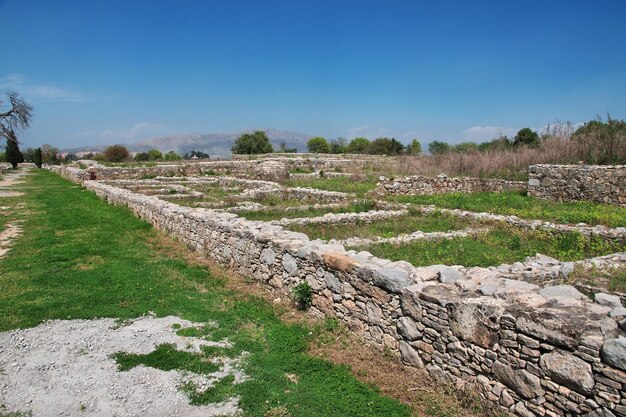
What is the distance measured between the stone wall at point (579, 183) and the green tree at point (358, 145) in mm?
52598

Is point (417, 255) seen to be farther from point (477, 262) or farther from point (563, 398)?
point (563, 398)

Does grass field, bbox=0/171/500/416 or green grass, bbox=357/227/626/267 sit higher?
green grass, bbox=357/227/626/267

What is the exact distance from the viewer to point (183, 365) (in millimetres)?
5094

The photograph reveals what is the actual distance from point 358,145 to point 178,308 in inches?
2799

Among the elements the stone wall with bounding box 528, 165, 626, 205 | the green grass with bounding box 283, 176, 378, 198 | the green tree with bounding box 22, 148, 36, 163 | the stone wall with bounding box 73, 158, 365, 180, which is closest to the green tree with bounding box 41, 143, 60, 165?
the green tree with bounding box 22, 148, 36, 163

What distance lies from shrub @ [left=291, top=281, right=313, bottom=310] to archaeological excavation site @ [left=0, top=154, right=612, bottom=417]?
0.05 ft

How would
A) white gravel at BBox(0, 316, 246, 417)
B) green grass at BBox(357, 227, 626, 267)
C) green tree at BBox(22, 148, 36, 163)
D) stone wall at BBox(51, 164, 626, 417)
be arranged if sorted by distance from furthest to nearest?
green tree at BBox(22, 148, 36, 163) → green grass at BBox(357, 227, 626, 267) → white gravel at BBox(0, 316, 246, 417) → stone wall at BBox(51, 164, 626, 417)

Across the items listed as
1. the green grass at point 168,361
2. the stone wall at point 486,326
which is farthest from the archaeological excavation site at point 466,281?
the green grass at point 168,361

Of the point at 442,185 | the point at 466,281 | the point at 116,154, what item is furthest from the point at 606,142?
the point at 116,154

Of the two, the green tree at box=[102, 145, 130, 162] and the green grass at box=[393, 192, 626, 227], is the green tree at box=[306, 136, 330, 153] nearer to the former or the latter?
the green tree at box=[102, 145, 130, 162]

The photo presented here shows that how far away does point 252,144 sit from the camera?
74.9 metres

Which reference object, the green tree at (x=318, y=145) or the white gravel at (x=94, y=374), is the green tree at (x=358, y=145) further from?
the white gravel at (x=94, y=374)

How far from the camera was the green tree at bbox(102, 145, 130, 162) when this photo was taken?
200ft

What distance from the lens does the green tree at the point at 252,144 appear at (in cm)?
7431
